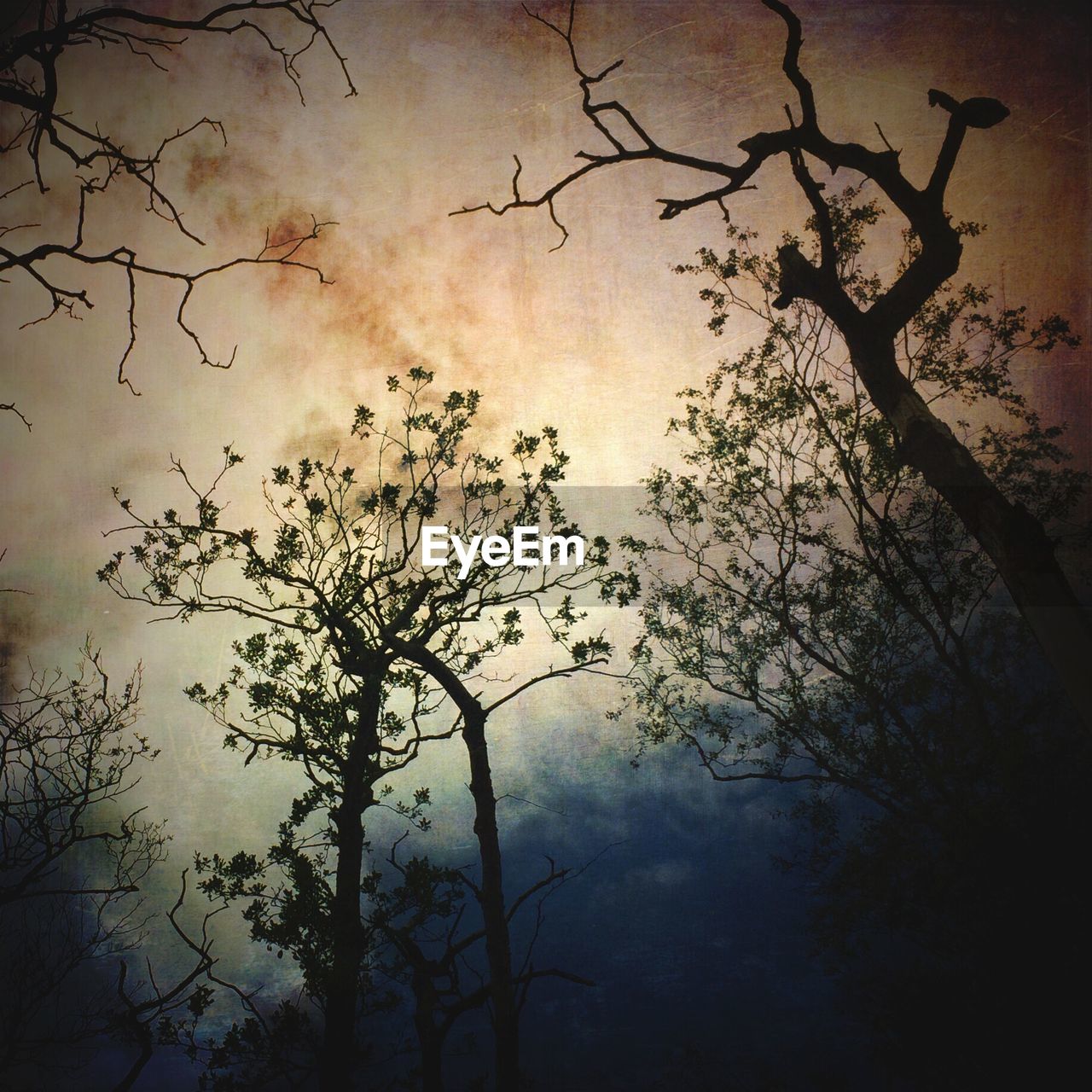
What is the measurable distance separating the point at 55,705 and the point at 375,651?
6.23 ft

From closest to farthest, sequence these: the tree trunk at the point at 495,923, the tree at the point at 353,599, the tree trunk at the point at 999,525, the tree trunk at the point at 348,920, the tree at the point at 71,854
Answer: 1. the tree trunk at the point at 999,525
2. the tree trunk at the point at 495,923
3. the tree trunk at the point at 348,920
4. the tree at the point at 353,599
5. the tree at the point at 71,854

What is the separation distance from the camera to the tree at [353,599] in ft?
12.2

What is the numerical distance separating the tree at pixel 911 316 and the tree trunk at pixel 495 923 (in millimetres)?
1790

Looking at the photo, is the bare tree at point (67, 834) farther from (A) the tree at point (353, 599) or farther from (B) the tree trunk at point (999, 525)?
(B) the tree trunk at point (999, 525)

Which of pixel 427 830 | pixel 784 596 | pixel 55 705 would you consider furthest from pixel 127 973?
pixel 784 596

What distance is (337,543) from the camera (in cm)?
411

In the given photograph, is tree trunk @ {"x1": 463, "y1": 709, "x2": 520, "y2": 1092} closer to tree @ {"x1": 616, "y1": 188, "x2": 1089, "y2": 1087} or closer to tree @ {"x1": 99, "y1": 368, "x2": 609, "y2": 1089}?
tree @ {"x1": 99, "y1": 368, "x2": 609, "y2": 1089}

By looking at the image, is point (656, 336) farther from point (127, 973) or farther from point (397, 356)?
point (127, 973)

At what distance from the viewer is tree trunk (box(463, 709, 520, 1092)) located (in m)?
2.77

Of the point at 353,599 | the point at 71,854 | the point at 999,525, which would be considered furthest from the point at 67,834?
the point at 999,525

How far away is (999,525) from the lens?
2139 millimetres

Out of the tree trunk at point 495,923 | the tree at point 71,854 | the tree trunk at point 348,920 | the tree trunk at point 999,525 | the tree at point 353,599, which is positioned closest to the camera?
the tree trunk at point 999,525

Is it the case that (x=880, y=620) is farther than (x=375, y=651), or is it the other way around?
(x=880, y=620)

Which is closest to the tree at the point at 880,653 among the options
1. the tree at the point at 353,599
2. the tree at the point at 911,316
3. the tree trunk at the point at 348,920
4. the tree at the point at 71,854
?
the tree at the point at 353,599
